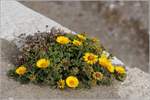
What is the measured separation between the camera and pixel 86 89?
515 cm

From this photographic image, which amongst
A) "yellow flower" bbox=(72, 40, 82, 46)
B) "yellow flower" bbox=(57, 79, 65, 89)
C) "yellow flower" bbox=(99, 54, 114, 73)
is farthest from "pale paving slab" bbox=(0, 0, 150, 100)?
"yellow flower" bbox=(72, 40, 82, 46)

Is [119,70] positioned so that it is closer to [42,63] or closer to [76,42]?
[76,42]

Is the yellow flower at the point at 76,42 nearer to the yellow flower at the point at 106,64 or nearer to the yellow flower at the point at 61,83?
the yellow flower at the point at 106,64

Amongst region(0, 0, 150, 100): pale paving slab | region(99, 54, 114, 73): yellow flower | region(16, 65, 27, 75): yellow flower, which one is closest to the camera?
region(0, 0, 150, 100): pale paving slab

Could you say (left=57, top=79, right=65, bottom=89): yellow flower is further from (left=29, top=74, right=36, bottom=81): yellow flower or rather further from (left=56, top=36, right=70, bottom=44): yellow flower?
(left=56, top=36, right=70, bottom=44): yellow flower

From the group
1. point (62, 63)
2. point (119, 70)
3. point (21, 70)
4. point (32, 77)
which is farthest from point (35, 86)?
point (119, 70)

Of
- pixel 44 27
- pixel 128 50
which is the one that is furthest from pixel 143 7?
pixel 44 27

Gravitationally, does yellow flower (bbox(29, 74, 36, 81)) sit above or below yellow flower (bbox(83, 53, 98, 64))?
below

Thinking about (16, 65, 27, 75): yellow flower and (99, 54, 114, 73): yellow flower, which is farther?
(99, 54, 114, 73): yellow flower

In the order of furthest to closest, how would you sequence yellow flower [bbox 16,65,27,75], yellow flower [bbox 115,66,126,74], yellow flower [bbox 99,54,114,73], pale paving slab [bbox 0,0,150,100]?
yellow flower [bbox 115,66,126,74], yellow flower [bbox 99,54,114,73], yellow flower [bbox 16,65,27,75], pale paving slab [bbox 0,0,150,100]

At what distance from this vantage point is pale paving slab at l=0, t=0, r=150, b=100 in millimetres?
4980

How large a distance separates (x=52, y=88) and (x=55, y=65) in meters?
0.25

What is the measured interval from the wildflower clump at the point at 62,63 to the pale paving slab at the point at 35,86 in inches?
3.0

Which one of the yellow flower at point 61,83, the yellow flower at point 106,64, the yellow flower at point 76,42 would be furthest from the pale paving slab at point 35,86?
the yellow flower at point 76,42
